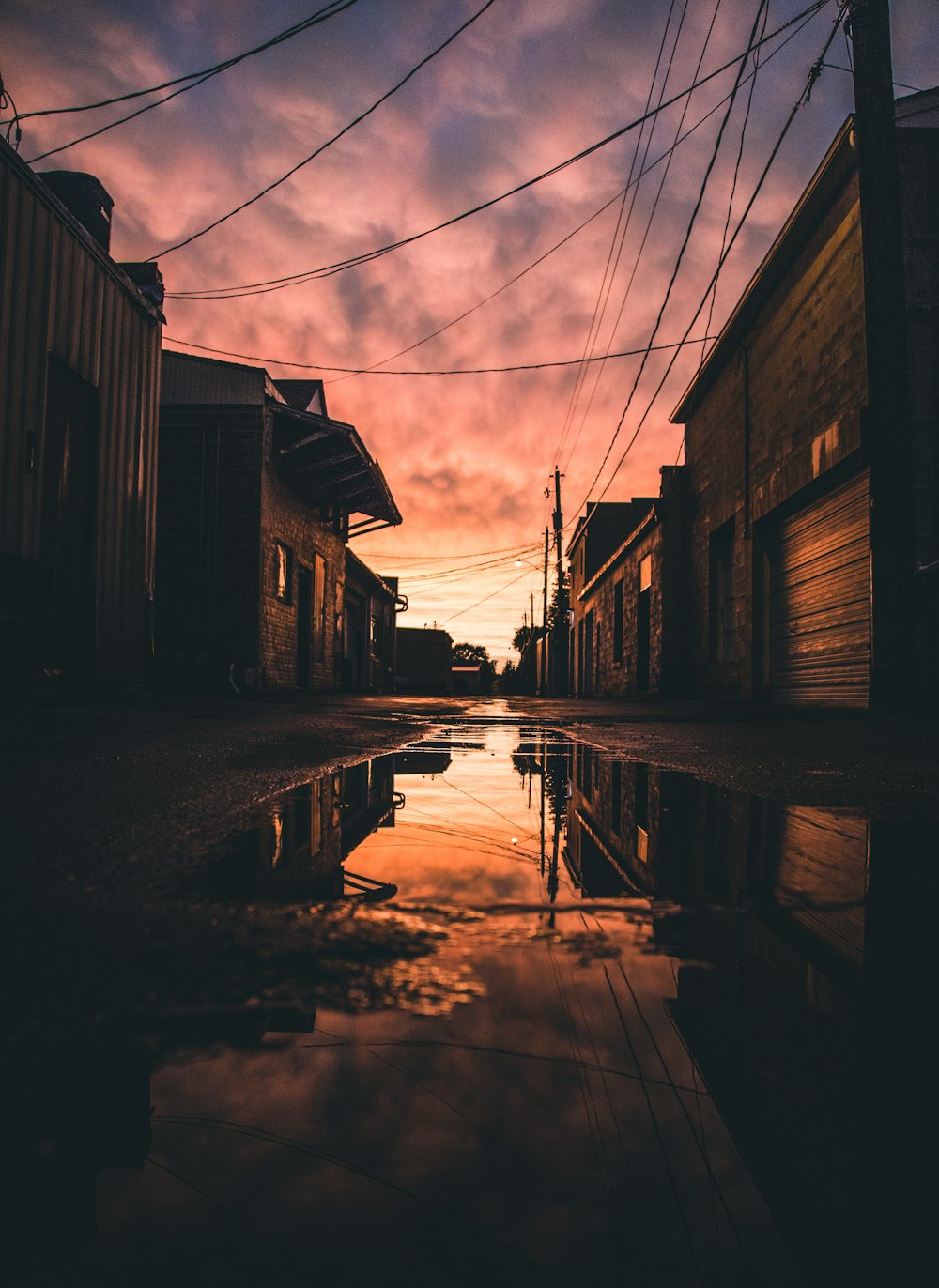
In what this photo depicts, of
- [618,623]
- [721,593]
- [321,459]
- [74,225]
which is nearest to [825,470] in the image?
[721,593]

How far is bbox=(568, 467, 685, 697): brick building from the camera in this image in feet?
48.0

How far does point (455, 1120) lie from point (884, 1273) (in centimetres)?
24

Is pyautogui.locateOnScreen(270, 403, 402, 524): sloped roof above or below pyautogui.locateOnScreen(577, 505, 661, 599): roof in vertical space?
above

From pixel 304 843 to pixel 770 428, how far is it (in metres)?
10.7

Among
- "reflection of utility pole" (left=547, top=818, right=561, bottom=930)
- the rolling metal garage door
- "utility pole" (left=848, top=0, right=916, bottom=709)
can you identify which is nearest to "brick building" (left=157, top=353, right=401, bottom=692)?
the rolling metal garage door

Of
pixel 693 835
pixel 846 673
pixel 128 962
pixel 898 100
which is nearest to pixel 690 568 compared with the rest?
pixel 846 673

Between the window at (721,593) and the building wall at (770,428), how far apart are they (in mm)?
42

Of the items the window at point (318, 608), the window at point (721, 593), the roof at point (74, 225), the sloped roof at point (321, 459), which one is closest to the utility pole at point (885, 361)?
the window at point (721, 593)

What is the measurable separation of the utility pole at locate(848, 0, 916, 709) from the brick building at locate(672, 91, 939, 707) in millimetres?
20

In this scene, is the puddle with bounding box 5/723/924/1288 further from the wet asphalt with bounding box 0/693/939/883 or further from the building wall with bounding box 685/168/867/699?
the building wall with bounding box 685/168/867/699

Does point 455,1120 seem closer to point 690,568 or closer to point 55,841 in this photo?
point 55,841

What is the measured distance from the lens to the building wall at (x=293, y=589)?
12570 millimetres

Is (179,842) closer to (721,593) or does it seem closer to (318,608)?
(721,593)

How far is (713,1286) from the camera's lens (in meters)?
0.40
